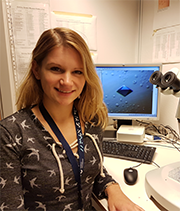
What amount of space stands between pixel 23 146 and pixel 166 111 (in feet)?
3.74

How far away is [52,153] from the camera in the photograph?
2.19 feet

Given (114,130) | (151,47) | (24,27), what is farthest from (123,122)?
(24,27)

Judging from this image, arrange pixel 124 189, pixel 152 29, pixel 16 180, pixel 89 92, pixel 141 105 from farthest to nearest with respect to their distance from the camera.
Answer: pixel 152 29
pixel 141 105
pixel 89 92
pixel 124 189
pixel 16 180

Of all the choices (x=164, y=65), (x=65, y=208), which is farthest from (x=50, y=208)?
(x=164, y=65)

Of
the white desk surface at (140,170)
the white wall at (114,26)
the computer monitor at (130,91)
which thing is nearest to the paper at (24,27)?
the white wall at (114,26)

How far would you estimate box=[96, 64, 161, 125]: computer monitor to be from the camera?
1214 mm

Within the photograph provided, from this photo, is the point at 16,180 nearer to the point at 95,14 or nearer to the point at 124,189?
the point at 124,189

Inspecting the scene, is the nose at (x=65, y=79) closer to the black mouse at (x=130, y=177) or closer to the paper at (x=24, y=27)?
the black mouse at (x=130, y=177)

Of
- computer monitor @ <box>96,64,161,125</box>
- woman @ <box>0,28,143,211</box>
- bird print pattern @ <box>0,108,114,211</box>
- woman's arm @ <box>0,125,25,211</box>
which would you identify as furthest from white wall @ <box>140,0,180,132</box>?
woman's arm @ <box>0,125,25,211</box>

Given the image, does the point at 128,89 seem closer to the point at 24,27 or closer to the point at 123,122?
the point at 123,122

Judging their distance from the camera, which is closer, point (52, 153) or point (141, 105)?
point (52, 153)

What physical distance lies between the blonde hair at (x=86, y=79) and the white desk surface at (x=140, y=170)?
0.86ft

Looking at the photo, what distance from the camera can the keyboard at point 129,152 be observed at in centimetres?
97

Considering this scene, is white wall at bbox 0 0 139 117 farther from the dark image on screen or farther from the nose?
the nose
